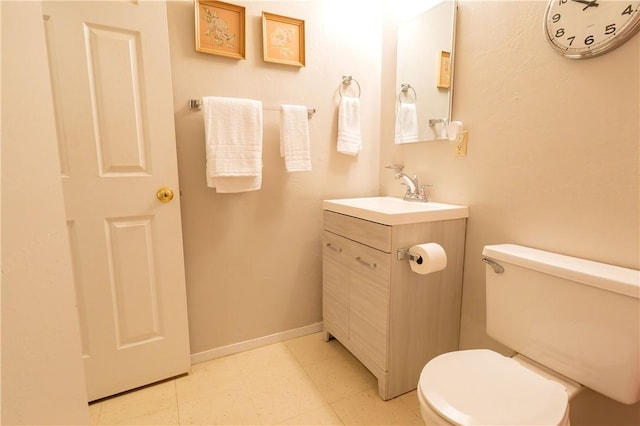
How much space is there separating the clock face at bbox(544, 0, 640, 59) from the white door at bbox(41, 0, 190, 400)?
1475 millimetres

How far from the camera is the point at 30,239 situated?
1.80 ft

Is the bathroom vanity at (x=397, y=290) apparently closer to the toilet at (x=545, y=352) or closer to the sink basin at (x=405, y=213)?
the sink basin at (x=405, y=213)

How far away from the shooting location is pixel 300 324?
1910mm

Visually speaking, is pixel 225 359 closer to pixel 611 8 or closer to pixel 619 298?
pixel 619 298

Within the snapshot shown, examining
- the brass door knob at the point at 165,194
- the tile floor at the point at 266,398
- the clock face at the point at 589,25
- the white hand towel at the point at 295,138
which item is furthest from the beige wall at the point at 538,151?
the brass door knob at the point at 165,194

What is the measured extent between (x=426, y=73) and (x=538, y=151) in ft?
2.33

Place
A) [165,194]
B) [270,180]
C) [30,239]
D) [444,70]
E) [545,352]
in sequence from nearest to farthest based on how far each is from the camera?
[30,239]
[545,352]
[165,194]
[444,70]
[270,180]

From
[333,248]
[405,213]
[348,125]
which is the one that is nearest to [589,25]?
[405,213]

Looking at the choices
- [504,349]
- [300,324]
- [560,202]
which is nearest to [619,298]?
[560,202]

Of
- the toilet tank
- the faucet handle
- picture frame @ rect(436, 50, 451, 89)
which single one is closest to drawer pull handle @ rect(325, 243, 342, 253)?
the faucet handle

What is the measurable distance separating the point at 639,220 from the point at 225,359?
1829 millimetres

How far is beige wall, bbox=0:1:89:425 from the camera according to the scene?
1.67 ft

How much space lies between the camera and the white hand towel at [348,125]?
5.84ft

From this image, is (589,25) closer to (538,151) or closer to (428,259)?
(538,151)
